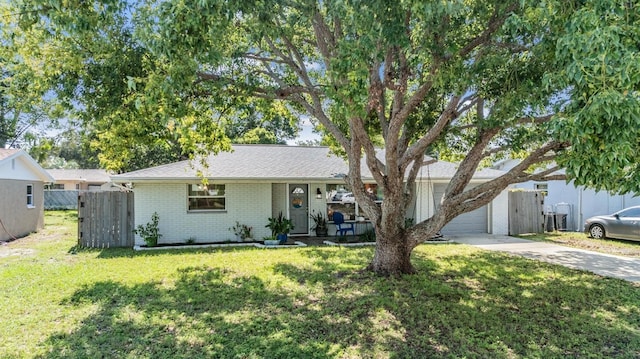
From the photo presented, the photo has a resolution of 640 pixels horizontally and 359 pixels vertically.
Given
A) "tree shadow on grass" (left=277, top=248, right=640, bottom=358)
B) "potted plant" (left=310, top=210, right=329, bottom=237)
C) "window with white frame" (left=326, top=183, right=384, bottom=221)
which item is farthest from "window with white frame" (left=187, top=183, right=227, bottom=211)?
"tree shadow on grass" (left=277, top=248, right=640, bottom=358)

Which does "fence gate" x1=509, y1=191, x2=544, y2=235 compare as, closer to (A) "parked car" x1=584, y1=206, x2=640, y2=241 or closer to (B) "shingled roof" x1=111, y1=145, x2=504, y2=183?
(B) "shingled roof" x1=111, y1=145, x2=504, y2=183

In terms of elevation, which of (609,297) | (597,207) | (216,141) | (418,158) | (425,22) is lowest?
(609,297)

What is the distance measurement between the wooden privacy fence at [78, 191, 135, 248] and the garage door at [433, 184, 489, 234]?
1172 centimetres

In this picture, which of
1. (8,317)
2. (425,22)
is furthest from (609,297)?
(8,317)

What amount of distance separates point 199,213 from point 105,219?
118 inches

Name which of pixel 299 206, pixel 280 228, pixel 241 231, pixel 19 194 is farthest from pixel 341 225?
pixel 19 194

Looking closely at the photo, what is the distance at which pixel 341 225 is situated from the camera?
15125 millimetres

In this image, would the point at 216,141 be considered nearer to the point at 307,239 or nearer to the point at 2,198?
the point at 307,239

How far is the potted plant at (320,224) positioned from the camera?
1506 cm

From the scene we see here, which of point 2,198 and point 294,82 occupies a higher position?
point 294,82

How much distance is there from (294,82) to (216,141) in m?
2.69

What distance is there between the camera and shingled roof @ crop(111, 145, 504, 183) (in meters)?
13.0

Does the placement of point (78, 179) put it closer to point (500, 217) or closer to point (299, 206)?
point (299, 206)

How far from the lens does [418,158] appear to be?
8.62 meters
